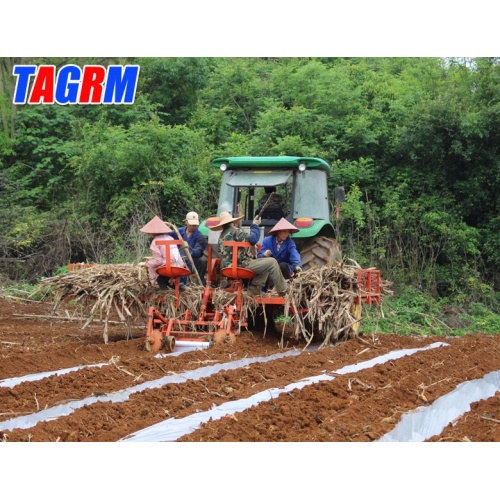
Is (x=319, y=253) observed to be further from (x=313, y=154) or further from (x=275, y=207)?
(x=313, y=154)

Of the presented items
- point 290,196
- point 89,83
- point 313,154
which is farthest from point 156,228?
point 313,154

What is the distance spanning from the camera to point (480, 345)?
10.4m

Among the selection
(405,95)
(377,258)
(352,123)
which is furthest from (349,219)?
(405,95)

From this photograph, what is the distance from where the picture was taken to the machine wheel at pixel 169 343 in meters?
9.45

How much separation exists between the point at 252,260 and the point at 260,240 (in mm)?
934

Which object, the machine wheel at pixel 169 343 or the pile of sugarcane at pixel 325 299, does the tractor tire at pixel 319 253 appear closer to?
the pile of sugarcane at pixel 325 299

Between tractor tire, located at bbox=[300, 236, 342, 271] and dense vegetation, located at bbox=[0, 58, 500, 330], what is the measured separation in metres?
5.09

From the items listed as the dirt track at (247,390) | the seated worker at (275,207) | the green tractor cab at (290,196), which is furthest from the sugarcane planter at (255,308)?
the seated worker at (275,207)

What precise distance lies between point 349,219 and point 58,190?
7.66 m

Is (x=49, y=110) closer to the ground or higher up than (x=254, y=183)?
higher up

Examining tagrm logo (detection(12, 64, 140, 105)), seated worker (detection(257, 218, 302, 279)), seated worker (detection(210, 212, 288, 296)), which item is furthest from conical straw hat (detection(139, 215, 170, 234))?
tagrm logo (detection(12, 64, 140, 105))

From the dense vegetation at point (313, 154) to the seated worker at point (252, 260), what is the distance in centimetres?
580

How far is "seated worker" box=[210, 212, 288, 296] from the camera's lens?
32.5 feet

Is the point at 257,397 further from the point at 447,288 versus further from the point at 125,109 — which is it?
the point at 125,109
